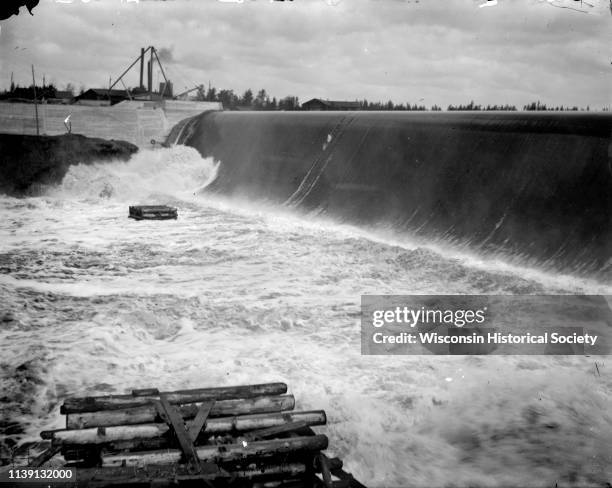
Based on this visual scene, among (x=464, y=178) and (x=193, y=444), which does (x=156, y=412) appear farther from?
(x=464, y=178)

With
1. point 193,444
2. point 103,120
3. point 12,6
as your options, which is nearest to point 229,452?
point 193,444

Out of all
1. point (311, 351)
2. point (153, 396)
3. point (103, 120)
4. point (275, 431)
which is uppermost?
point (103, 120)

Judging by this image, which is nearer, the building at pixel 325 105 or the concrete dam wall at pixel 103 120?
the concrete dam wall at pixel 103 120

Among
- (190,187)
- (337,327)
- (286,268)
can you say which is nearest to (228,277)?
(286,268)

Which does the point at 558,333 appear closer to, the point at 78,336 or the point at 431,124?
the point at 78,336

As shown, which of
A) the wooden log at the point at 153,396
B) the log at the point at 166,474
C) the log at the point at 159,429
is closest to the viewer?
the log at the point at 166,474

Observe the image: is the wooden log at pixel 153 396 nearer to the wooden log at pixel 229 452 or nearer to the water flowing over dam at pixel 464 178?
the wooden log at pixel 229 452

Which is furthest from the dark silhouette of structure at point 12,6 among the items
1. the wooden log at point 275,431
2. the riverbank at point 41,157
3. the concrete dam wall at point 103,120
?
the concrete dam wall at point 103,120
